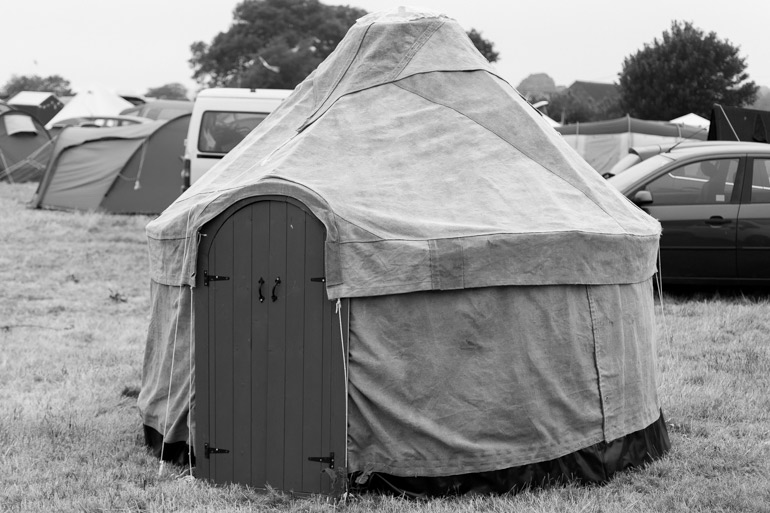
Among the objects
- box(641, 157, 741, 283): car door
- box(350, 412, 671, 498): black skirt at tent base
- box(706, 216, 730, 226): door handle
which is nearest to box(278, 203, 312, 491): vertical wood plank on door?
box(350, 412, 671, 498): black skirt at tent base

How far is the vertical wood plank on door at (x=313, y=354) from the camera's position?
4645 mm

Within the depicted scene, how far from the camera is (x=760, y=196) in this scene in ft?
30.0

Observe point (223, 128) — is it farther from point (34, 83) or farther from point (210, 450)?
point (34, 83)

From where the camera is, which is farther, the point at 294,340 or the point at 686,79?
the point at 686,79

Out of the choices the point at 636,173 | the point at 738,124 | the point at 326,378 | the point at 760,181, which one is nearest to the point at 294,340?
the point at 326,378

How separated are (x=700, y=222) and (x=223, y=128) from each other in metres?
6.95

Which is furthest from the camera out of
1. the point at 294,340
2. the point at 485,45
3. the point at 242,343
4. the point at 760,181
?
the point at 485,45

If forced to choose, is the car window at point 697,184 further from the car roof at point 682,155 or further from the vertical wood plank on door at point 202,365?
the vertical wood plank on door at point 202,365

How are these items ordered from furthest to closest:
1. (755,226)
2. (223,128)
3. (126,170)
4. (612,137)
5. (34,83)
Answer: (34,83)
(612,137)
(126,170)
(223,128)
(755,226)

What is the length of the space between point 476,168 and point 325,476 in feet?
6.02

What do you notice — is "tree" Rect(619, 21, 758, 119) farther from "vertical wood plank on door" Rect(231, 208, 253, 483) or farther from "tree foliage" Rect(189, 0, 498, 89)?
"vertical wood plank on door" Rect(231, 208, 253, 483)

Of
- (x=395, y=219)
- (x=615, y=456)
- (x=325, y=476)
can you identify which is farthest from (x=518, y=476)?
(x=395, y=219)

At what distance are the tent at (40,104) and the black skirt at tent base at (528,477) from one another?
129 ft

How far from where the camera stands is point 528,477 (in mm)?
4762
